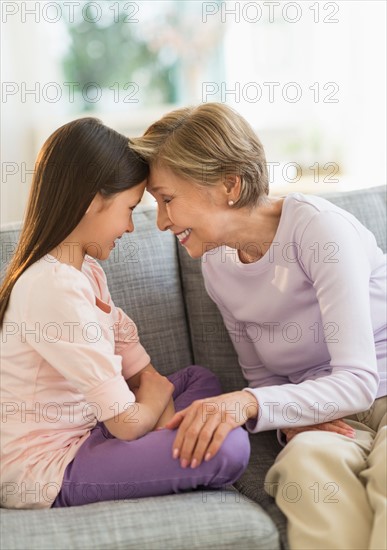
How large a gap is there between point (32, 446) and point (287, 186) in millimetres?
2574

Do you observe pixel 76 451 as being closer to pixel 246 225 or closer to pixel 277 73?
pixel 246 225

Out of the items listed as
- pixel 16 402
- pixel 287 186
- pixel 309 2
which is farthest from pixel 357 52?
pixel 16 402

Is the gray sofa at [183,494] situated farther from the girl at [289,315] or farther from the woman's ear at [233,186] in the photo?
the woman's ear at [233,186]

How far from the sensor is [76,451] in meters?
1.40

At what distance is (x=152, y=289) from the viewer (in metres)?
1.78

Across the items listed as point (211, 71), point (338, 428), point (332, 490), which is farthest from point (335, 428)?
point (211, 71)

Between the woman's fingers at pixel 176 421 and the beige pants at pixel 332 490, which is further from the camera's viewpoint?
the woman's fingers at pixel 176 421

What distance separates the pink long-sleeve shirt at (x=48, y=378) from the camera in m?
1.31

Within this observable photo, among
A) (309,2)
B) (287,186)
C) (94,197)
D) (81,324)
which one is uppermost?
(309,2)

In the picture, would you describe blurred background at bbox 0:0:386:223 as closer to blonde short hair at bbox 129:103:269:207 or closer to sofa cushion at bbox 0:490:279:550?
blonde short hair at bbox 129:103:269:207

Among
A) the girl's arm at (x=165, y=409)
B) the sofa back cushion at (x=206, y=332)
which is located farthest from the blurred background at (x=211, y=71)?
the girl's arm at (x=165, y=409)

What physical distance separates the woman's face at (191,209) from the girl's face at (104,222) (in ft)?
0.32

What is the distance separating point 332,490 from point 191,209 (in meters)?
0.64

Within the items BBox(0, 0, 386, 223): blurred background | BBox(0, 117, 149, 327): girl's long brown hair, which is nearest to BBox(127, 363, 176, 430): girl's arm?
BBox(0, 117, 149, 327): girl's long brown hair
